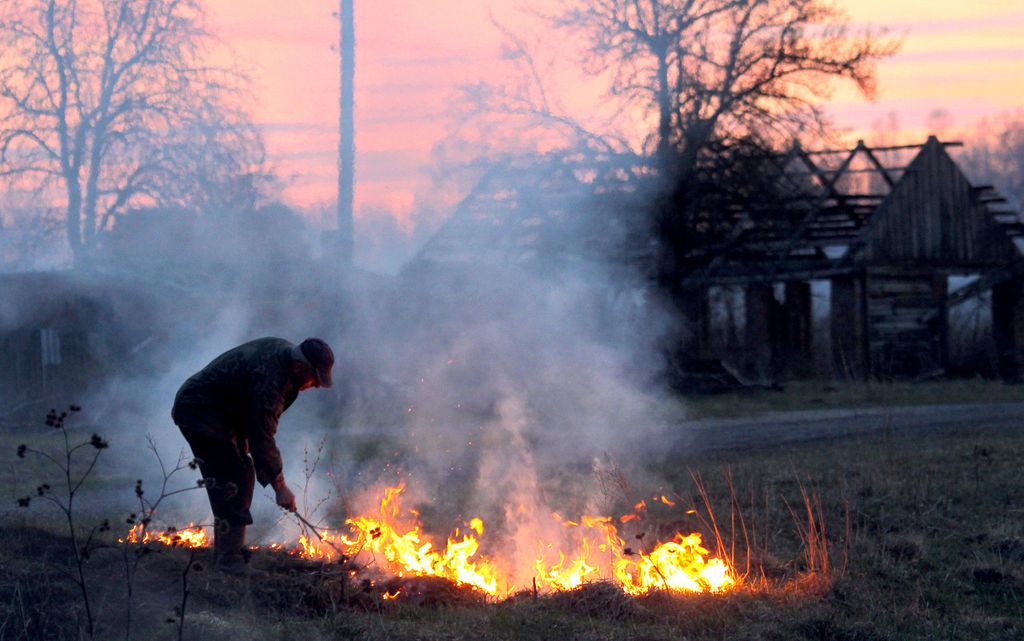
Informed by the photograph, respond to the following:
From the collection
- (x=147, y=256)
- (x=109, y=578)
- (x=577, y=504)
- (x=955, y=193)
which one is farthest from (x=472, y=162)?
(x=955, y=193)

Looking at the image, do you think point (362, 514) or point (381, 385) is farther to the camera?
point (381, 385)

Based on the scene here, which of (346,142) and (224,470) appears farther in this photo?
(346,142)

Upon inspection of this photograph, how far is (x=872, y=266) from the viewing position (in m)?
24.5

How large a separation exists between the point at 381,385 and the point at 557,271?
2.94 metres

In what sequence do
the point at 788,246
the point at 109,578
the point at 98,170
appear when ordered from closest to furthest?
1. the point at 109,578
2. the point at 98,170
3. the point at 788,246

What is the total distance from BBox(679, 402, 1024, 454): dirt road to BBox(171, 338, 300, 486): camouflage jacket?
25.5 ft

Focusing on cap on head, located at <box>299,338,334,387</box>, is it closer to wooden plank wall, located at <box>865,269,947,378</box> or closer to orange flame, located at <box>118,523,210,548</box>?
orange flame, located at <box>118,523,210,548</box>

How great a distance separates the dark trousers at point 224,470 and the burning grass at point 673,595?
1.12 feet

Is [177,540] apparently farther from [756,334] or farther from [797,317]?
[797,317]

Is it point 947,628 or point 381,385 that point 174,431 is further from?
point 947,628

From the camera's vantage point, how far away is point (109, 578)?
5.86 m

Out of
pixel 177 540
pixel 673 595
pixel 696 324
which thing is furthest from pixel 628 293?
pixel 177 540

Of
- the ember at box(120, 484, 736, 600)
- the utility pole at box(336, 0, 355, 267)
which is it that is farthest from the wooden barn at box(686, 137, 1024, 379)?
the ember at box(120, 484, 736, 600)

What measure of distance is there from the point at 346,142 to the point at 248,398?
462 inches
